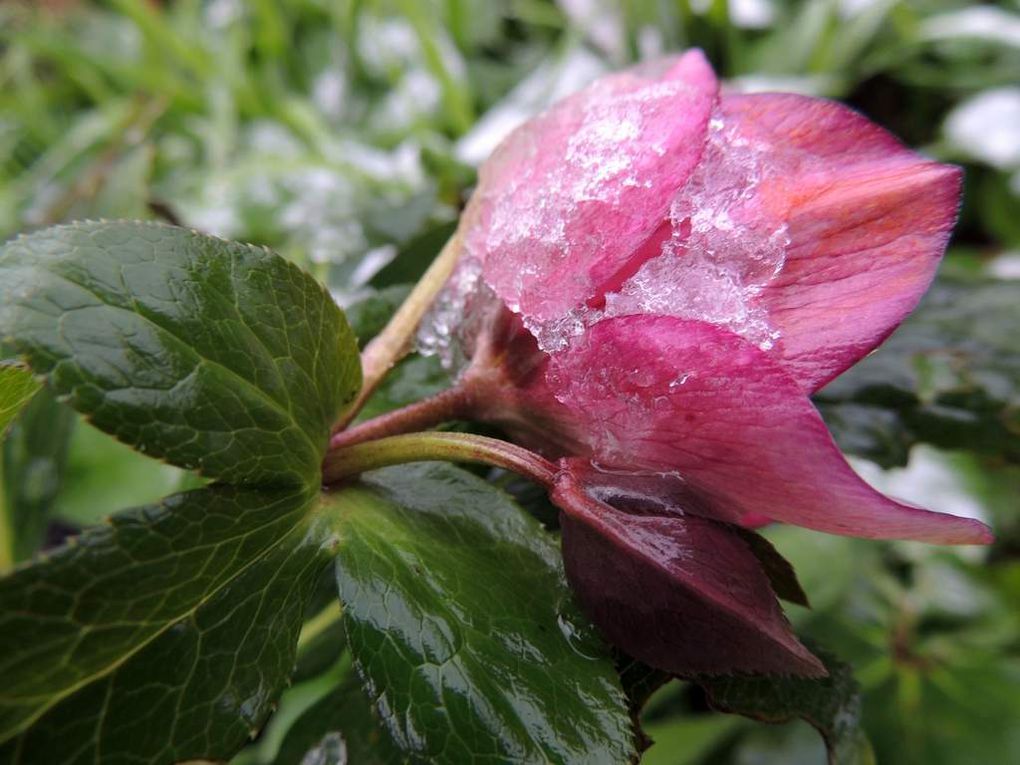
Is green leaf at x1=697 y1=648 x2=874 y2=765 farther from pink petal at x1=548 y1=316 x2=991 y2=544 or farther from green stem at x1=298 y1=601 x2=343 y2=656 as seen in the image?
green stem at x1=298 y1=601 x2=343 y2=656

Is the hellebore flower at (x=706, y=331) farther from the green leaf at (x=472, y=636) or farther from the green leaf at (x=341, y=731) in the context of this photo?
the green leaf at (x=341, y=731)

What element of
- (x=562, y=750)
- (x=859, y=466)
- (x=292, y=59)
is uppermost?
(x=292, y=59)

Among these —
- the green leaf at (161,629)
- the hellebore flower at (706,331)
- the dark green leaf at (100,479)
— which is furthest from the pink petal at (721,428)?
the dark green leaf at (100,479)

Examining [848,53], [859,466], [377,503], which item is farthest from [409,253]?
[848,53]

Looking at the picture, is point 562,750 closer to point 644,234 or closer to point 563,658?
point 563,658

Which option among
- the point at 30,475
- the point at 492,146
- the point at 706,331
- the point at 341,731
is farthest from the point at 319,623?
the point at 492,146

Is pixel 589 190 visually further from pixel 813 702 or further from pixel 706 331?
pixel 813 702
